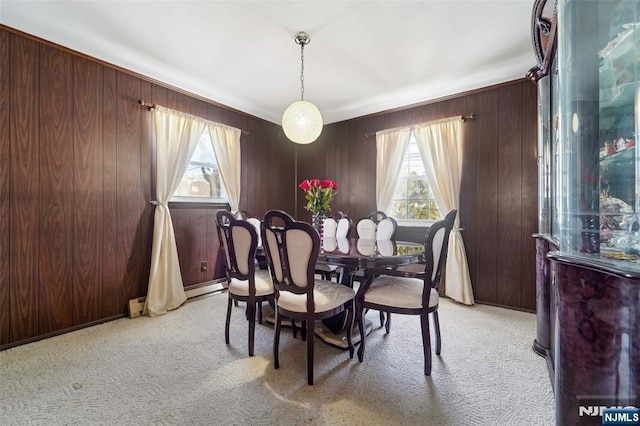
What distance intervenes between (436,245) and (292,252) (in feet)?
3.31

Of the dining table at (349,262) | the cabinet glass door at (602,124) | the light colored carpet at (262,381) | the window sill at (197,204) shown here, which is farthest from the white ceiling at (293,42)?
the light colored carpet at (262,381)

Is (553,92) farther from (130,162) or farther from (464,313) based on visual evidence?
(130,162)

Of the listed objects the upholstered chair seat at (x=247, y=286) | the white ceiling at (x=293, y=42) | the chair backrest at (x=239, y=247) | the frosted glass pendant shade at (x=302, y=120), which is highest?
the white ceiling at (x=293, y=42)

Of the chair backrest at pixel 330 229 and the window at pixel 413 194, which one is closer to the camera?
the chair backrest at pixel 330 229

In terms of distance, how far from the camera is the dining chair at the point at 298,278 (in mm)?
1665

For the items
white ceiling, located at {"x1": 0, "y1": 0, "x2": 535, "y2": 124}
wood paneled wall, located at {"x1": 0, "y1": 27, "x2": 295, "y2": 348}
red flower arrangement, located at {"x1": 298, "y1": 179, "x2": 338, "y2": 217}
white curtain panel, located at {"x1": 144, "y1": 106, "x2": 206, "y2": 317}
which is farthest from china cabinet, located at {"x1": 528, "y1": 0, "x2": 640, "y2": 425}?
wood paneled wall, located at {"x1": 0, "y1": 27, "x2": 295, "y2": 348}

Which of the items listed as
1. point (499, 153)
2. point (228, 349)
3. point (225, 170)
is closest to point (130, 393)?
point (228, 349)

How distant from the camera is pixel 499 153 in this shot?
3.13m

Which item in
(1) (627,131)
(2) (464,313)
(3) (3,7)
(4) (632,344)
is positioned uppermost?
(3) (3,7)

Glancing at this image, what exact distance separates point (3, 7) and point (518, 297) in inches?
211

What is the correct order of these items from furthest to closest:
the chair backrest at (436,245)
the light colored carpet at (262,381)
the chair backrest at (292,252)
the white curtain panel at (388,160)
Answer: the white curtain panel at (388,160), the chair backrest at (436,245), the chair backrest at (292,252), the light colored carpet at (262,381)

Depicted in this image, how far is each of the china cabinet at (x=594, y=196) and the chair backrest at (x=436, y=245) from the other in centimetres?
69

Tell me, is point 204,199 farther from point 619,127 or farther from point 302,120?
point 619,127

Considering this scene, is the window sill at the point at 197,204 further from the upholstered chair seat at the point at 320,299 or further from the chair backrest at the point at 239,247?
the upholstered chair seat at the point at 320,299
